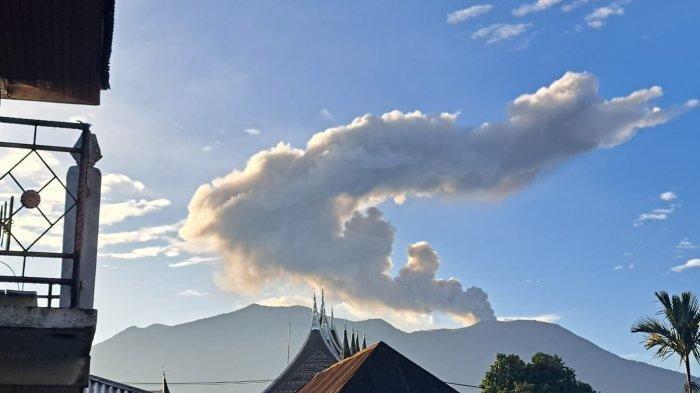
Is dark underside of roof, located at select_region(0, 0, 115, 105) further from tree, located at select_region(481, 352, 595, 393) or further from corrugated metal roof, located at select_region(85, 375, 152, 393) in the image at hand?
tree, located at select_region(481, 352, 595, 393)

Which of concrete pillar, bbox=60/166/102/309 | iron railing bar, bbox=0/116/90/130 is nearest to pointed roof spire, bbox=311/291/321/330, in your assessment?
concrete pillar, bbox=60/166/102/309

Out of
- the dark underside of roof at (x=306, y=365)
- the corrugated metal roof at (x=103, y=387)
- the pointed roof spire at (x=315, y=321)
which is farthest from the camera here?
the pointed roof spire at (x=315, y=321)

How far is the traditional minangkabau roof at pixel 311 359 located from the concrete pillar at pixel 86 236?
73.2 meters

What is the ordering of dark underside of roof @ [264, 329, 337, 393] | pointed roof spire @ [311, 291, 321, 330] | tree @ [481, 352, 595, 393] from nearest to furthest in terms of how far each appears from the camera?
tree @ [481, 352, 595, 393] → dark underside of roof @ [264, 329, 337, 393] → pointed roof spire @ [311, 291, 321, 330]

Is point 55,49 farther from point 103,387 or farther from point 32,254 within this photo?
point 103,387

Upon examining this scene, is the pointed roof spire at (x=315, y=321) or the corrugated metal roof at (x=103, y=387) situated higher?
the pointed roof spire at (x=315, y=321)

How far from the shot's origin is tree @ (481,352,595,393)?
67562mm

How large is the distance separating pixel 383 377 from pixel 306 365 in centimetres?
5430

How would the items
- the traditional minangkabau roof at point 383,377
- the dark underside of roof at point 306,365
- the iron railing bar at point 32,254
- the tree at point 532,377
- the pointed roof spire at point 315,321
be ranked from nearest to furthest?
the iron railing bar at point 32,254, the traditional minangkabau roof at point 383,377, the tree at point 532,377, the dark underside of roof at point 306,365, the pointed roof spire at point 315,321

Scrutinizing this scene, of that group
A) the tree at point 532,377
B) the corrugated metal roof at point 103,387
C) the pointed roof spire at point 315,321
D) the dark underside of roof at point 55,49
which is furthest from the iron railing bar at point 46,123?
the pointed roof spire at point 315,321

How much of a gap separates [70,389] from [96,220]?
4.80 ft

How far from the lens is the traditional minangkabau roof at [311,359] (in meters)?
80.8

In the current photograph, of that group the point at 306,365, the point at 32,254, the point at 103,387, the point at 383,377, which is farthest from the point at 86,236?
the point at 306,365

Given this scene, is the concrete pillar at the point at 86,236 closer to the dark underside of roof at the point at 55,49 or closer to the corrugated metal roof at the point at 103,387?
the dark underside of roof at the point at 55,49
